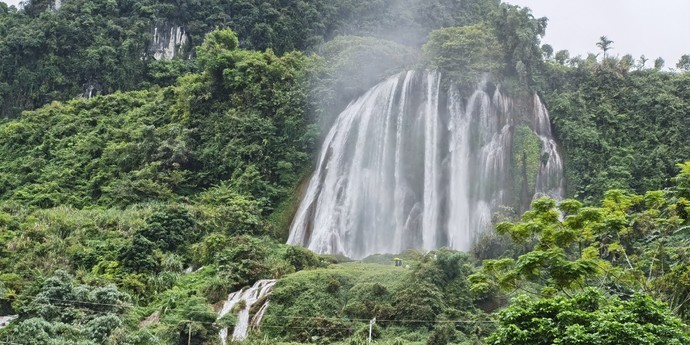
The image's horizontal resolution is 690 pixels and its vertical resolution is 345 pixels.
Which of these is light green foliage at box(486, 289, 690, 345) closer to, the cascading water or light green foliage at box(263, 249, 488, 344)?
light green foliage at box(263, 249, 488, 344)

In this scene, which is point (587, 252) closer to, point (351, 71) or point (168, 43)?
point (351, 71)

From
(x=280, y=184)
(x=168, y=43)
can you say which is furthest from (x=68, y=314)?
(x=168, y=43)

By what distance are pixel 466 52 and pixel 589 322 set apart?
25569mm

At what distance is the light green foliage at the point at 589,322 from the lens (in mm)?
9320

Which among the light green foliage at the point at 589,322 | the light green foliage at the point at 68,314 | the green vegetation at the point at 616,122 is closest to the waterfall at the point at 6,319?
the light green foliage at the point at 68,314

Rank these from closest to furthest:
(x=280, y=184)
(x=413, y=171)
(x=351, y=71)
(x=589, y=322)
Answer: (x=589, y=322), (x=413, y=171), (x=280, y=184), (x=351, y=71)

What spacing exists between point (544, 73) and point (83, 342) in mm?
25452

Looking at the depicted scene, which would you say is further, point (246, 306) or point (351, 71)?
point (351, 71)

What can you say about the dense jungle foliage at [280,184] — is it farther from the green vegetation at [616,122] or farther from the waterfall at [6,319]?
the waterfall at [6,319]

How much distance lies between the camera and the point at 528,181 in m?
30.5

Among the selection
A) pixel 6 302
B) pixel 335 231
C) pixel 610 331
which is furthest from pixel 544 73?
pixel 610 331

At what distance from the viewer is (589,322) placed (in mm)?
9789

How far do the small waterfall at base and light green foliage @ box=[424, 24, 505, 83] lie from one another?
15.7 m

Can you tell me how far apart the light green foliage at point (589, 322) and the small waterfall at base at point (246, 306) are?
973 centimetres
